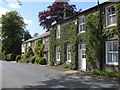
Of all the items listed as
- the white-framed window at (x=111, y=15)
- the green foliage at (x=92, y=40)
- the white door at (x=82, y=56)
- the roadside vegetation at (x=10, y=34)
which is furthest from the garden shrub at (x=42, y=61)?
the roadside vegetation at (x=10, y=34)

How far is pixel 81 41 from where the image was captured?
1931 centimetres

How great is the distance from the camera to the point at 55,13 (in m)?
43.2

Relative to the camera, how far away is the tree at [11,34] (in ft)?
180

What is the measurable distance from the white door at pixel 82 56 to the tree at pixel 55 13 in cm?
2343

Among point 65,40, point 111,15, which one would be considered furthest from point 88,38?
point 65,40

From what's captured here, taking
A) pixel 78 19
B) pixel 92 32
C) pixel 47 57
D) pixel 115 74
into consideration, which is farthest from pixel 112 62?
pixel 47 57

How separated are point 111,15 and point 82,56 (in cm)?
567

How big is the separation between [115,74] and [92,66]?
12.1 feet

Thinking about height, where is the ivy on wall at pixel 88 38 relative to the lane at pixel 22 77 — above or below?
above

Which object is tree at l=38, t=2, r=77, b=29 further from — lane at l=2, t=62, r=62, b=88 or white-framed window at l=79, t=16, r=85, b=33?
lane at l=2, t=62, r=62, b=88

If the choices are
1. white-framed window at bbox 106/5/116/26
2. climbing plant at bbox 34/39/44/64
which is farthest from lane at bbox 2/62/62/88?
climbing plant at bbox 34/39/44/64

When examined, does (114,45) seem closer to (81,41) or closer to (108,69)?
(108,69)

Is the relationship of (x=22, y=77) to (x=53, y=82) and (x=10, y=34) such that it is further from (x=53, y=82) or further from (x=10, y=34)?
(x=10, y=34)

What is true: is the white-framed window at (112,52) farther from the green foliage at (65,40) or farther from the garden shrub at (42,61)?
the garden shrub at (42,61)
